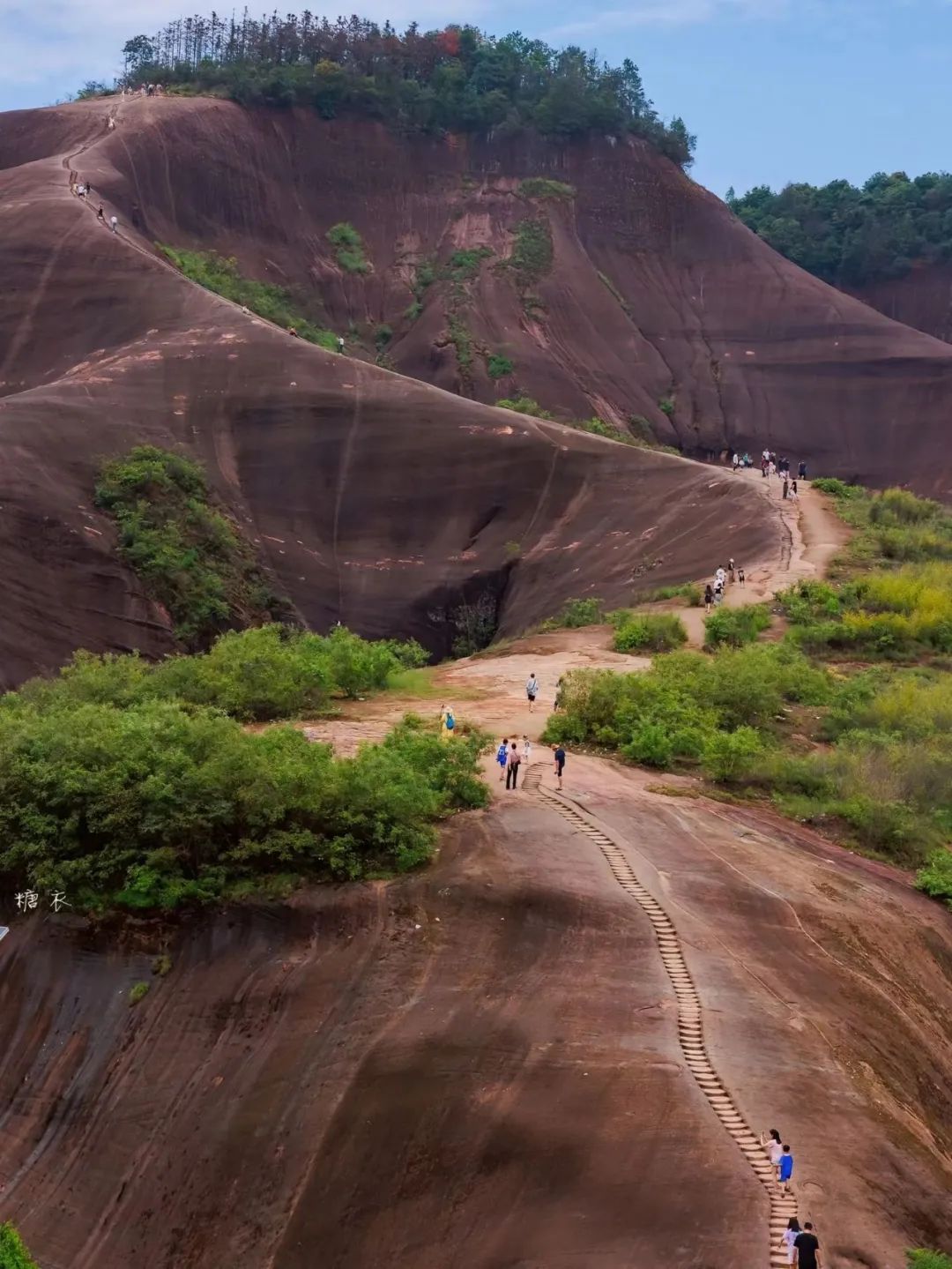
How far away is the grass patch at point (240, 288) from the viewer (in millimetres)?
59056

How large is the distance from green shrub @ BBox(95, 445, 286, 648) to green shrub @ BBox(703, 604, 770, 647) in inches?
543

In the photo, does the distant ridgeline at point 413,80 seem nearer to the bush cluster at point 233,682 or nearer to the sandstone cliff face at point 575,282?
the sandstone cliff face at point 575,282

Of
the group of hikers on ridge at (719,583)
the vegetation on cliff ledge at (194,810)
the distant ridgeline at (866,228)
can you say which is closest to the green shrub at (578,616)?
the group of hikers on ridge at (719,583)

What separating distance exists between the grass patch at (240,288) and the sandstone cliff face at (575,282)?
2296 millimetres

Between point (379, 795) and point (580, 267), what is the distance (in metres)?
61.1

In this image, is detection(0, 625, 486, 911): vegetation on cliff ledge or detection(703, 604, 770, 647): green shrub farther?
detection(703, 604, 770, 647): green shrub

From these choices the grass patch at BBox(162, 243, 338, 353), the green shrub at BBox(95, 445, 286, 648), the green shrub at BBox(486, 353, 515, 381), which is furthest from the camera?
the green shrub at BBox(486, 353, 515, 381)

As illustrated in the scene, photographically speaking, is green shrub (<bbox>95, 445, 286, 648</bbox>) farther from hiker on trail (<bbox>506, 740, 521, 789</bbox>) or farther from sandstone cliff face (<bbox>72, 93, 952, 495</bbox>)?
sandstone cliff face (<bbox>72, 93, 952, 495</bbox>)

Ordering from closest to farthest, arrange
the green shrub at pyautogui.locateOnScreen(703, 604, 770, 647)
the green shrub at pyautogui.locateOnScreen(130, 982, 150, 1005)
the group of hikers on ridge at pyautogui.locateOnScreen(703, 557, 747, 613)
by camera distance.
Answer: the green shrub at pyautogui.locateOnScreen(130, 982, 150, 1005) → the green shrub at pyautogui.locateOnScreen(703, 604, 770, 647) → the group of hikers on ridge at pyautogui.locateOnScreen(703, 557, 747, 613)

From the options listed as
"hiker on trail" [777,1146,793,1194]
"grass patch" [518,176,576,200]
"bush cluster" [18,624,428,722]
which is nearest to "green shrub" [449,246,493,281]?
"grass patch" [518,176,576,200]

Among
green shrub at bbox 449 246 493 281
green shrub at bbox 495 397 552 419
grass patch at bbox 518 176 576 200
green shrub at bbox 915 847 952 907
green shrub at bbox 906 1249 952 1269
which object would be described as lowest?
green shrub at bbox 915 847 952 907

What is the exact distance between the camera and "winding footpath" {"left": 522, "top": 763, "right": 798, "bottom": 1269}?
457 inches

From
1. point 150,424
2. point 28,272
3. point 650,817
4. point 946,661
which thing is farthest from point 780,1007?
point 28,272

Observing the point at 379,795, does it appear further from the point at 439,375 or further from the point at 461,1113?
the point at 439,375
